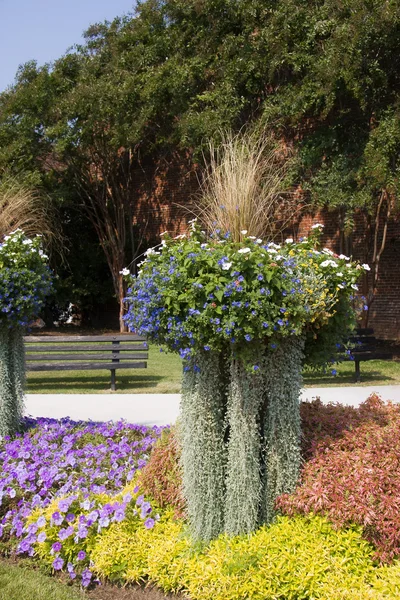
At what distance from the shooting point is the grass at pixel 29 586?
3596 millimetres

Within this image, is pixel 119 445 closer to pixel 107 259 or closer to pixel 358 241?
pixel 358 241

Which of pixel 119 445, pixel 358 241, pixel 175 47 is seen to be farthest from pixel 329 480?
pixel 175 47

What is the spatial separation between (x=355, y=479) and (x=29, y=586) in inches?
72.7

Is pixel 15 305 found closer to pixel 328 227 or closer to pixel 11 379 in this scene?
pixel 11 379

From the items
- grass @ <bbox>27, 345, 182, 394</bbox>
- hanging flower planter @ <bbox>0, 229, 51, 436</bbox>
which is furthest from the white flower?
grass @ <bbox>27, 345, 182, 394</bbox>

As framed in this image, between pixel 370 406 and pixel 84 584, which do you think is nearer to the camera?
pixel 84 584

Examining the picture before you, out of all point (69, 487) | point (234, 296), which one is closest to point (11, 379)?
point (69, 487)

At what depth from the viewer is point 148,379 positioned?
11.6 meters

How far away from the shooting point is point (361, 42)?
12.5 metres

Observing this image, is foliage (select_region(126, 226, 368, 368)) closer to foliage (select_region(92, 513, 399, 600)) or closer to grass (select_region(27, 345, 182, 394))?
foliage (select_region(92, 513, 399, 600))

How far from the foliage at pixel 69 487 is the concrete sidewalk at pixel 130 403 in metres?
1.45

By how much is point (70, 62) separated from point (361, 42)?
859cm

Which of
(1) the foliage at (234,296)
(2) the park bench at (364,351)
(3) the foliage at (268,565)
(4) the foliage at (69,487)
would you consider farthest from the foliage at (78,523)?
(2) the park bench at (364,351)

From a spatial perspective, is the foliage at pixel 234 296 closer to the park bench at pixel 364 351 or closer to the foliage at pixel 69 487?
the foliage at pixel 69 487
